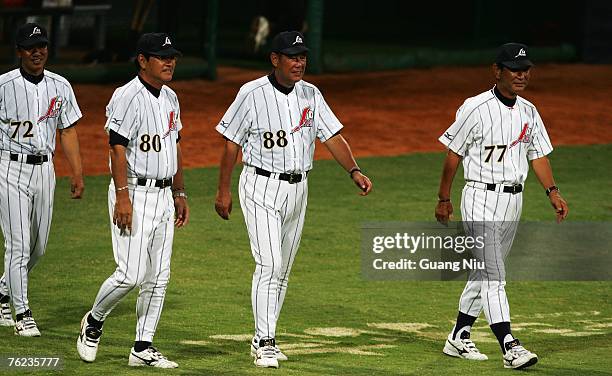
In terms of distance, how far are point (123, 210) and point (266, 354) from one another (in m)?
1.01

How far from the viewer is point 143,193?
6.29 metres

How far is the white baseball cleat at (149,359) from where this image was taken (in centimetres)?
633

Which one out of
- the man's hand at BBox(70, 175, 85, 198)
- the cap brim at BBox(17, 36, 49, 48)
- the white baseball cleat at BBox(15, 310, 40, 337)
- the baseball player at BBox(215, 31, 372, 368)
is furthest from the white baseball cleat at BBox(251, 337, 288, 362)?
the cap brim at BBox(17, 36, 49, 48)

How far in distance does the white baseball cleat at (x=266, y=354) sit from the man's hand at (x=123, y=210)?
90cm

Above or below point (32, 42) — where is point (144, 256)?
below

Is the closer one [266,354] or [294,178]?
[266,354]

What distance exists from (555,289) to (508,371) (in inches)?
97.3

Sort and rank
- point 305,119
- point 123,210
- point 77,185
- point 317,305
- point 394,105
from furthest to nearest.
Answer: point 394,105 → point 317,305 → point 77,185 → point 305,119 → point 123,210

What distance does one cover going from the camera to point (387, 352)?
6969 mm

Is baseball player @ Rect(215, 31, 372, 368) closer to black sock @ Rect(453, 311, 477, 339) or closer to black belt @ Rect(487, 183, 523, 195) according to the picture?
black belt @ Rect(487, 183, 523, 195)

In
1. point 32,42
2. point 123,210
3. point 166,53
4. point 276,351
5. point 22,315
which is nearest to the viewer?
point 123,210

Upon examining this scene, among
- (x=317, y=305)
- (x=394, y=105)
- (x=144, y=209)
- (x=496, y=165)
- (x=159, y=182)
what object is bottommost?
(x=394, y=105)

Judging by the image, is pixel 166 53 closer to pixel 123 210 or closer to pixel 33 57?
pixel 123 210

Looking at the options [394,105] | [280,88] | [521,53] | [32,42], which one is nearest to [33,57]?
[32,42]
